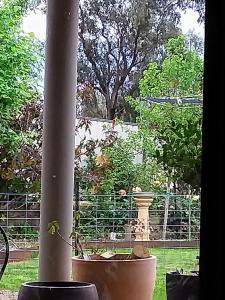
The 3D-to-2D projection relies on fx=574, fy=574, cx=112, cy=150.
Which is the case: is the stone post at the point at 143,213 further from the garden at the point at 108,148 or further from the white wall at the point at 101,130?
the white wall at the point at 101,130

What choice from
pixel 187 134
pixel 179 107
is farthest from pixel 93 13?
pixel 187 134

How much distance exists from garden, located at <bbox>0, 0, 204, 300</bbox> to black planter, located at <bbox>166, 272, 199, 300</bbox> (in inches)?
2.3

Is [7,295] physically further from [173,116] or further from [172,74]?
[172,74]

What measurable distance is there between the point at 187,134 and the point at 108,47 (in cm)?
59

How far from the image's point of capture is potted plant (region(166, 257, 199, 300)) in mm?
1749

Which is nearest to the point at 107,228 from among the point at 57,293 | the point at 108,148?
the point at 108,148

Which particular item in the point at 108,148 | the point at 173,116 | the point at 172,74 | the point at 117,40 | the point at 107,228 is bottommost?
the point at 107,228

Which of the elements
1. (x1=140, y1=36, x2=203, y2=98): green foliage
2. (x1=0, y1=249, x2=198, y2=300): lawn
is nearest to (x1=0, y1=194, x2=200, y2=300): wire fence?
(x1=0, y1=249, x2=198, y2=300): lawn

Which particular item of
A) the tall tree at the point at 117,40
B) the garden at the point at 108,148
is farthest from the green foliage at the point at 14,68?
the tall tree at the point at 117,40

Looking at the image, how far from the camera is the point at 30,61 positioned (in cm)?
242

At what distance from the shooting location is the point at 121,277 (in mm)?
2242

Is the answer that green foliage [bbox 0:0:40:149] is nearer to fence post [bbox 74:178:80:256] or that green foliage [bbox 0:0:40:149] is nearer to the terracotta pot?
fence post [bbox 74:178:80:256]

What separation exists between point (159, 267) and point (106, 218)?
0.29 meters

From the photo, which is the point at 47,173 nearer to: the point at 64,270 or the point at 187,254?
the point at 64,270
